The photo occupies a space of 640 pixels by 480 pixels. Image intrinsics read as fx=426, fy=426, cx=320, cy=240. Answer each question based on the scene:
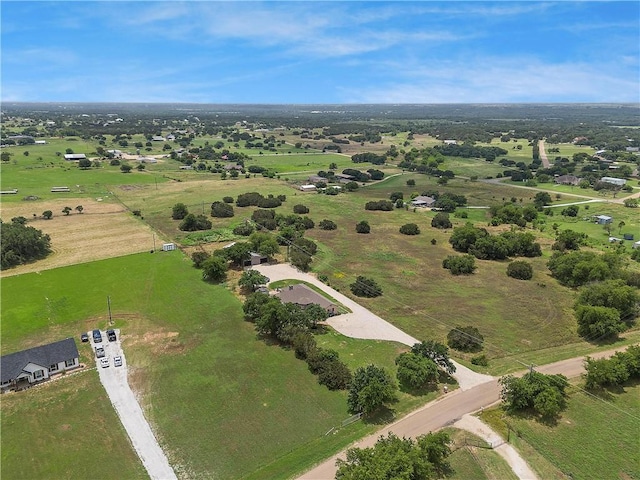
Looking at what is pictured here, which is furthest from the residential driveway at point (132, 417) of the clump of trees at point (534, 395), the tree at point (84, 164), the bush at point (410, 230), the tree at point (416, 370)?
the tree at point (84, 164)

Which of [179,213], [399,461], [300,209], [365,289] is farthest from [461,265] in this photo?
[179,213]

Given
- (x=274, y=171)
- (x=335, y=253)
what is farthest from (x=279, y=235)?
(x=274, y=171)

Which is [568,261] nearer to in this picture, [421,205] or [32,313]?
[421,205]

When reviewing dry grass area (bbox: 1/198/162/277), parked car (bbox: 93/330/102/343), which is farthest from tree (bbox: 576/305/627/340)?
dry grass area (bbox: 1/198/162/277)

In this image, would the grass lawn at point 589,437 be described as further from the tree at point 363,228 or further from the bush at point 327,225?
the bush at point 327,225

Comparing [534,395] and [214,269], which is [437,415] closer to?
[534,395]

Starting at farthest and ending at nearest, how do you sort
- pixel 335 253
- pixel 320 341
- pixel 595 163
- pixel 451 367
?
pixel 595 163 → pixel 335 253 → pixel 320 341 → pixel 451 367
